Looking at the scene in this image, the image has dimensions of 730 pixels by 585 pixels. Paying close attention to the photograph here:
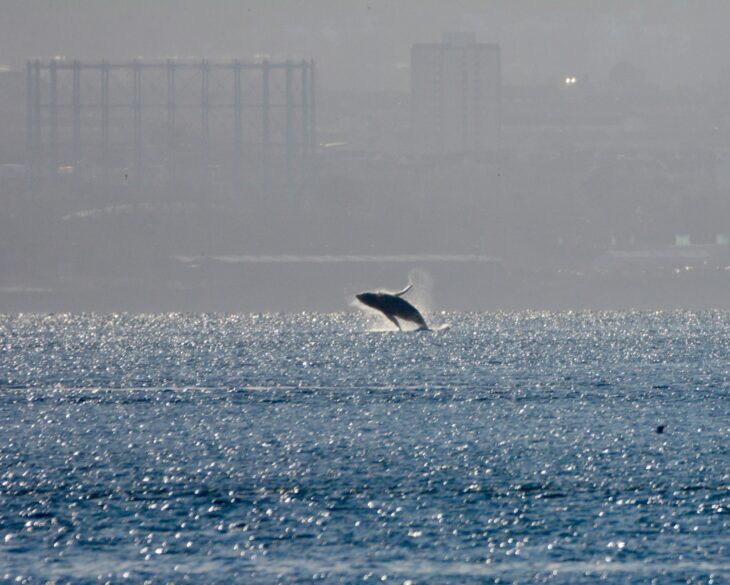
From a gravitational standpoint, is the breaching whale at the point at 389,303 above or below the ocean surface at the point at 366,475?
above

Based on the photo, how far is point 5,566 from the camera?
21.2m

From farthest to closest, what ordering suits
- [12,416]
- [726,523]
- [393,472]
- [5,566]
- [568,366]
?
[568,366] → [12,416] → [393,472] → [726,523] → [5,566]

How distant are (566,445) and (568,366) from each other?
2485cm

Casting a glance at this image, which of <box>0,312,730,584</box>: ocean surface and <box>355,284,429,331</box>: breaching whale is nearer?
<box>0,312,730,584</box>: ocean surface

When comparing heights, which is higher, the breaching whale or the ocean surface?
the breaching whale

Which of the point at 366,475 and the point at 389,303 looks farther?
the point at 389,303

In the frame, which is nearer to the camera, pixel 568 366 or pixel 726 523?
pixel 726 523

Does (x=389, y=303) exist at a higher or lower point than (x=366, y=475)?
higher

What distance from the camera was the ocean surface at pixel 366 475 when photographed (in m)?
21.6

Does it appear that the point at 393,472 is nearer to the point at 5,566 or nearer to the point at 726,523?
the point at 726,523

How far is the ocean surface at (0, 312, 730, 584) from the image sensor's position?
70.7 ft

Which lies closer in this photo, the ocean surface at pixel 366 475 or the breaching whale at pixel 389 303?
the ocean surface at pixel 366 475

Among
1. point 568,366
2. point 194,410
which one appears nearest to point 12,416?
point 194,410

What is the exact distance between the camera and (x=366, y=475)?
92.5ft
